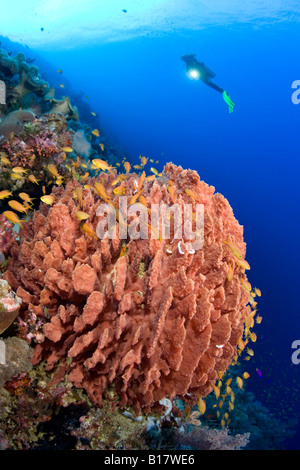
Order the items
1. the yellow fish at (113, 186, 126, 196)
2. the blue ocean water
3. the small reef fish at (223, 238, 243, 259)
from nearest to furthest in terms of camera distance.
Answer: the small reef fish at (223, 238, 243, 259)
the yellow fish at (113, 186, 126, 196)
the blue ocean water

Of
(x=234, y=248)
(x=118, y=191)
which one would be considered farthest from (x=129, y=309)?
(x=118, y=191)

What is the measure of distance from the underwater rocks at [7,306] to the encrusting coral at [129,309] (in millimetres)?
218

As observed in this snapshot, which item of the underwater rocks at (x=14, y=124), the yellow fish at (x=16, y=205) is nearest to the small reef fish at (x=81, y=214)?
the yellow fish at (x=16, y=205)

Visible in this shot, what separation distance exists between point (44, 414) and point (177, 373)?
4.70ft

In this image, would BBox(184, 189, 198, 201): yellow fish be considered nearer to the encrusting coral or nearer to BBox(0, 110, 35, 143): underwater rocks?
the encrusting coral

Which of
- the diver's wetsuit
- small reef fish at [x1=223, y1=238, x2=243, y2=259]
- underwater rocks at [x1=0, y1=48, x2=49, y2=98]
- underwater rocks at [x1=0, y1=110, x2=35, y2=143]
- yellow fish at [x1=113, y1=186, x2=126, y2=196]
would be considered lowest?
small reef fish at [x1=223, y1=238, x2=243, y2=259]

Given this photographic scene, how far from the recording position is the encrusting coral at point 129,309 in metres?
2.54

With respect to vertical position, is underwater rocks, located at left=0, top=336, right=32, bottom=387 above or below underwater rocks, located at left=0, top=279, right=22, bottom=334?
below

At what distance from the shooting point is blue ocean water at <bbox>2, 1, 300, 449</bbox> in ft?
92.5

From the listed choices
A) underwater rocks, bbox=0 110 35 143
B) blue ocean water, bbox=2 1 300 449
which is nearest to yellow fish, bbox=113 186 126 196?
underwater rocks, bbox=0 110 35 143

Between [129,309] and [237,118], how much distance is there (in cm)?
11032

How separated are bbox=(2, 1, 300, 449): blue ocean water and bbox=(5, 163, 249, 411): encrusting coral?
1237 centimetres
